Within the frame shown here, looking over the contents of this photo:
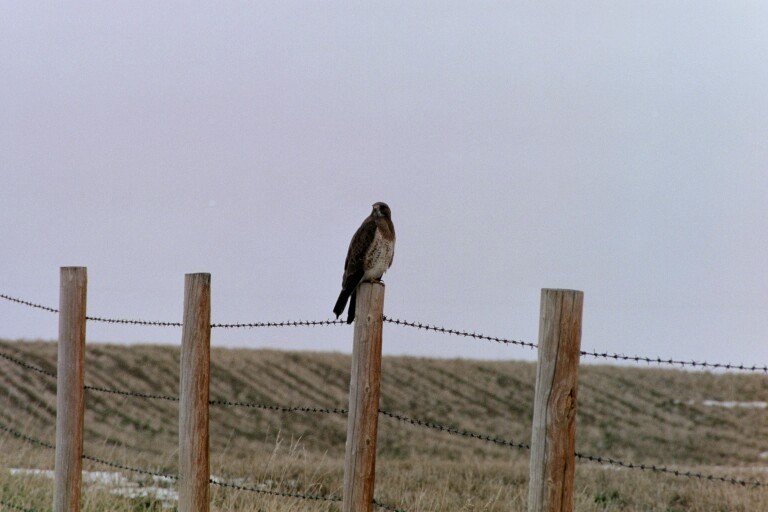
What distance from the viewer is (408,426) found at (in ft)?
77.2

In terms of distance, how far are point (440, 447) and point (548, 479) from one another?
1644cm

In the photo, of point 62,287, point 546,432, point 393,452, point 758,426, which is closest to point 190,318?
point 62,287

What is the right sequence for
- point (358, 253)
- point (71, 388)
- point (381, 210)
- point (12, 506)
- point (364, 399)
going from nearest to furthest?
point (364, 399), point (358, 253), point (381, 210), point (71, 388), point (12, 506)

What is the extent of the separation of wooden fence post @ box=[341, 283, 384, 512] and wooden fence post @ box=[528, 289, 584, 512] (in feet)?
3.53

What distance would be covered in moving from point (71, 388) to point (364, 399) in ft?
8.84

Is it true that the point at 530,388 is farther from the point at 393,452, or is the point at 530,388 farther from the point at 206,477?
the point at 206,477

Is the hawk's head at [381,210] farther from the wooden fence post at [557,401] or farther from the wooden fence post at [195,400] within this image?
the wooden fence post at [557,401]

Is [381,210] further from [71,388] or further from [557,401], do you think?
[71,388]

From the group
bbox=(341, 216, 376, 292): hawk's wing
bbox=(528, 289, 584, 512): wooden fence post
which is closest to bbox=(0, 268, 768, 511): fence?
bbox=(528, 289, 584, 512): wooden fence post

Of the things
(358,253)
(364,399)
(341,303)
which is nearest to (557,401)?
(364,399)

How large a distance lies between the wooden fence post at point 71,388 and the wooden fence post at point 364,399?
2.53m

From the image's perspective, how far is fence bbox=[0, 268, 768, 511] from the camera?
414cm

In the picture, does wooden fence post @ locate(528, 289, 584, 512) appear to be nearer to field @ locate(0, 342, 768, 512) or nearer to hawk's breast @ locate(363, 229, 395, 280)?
hawk's breast @ locate(363, 229, 395, 280)

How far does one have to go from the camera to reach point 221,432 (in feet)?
70.3
